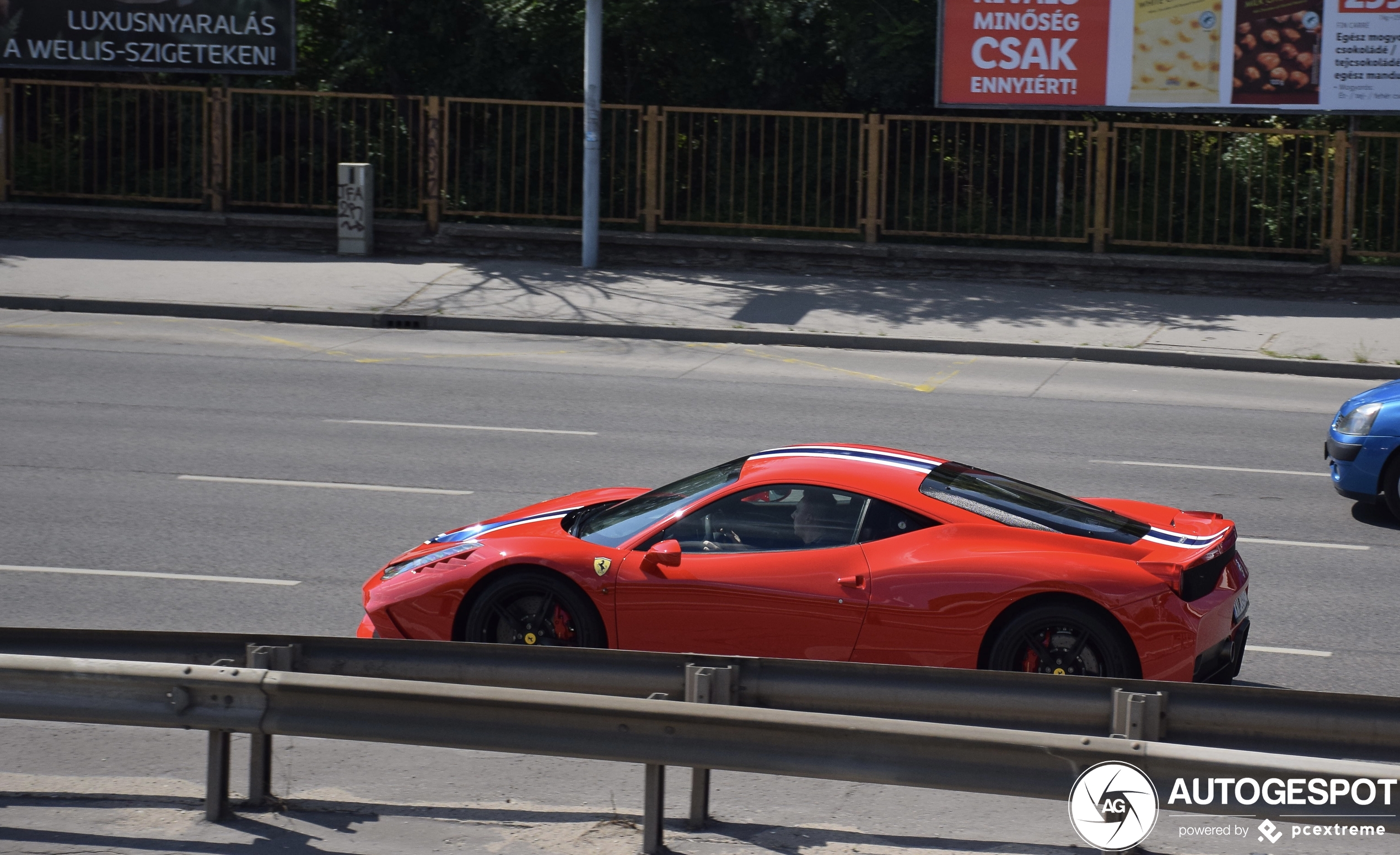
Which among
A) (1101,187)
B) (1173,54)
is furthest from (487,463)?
(1173,54)

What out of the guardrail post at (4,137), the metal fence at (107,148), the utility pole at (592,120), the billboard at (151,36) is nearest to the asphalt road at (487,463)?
the utility pole at (592,120)

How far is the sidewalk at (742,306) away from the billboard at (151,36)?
3575 millimetres

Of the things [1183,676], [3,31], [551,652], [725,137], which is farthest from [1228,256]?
[3,31]

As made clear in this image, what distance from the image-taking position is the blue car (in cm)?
1010

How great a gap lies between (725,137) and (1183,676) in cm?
1904

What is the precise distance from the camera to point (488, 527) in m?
7.37

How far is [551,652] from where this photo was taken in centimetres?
535

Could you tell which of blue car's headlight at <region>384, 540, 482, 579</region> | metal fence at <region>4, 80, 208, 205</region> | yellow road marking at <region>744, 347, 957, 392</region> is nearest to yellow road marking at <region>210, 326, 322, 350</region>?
yellow road marking at <region>744, 347, 957, 392</region>

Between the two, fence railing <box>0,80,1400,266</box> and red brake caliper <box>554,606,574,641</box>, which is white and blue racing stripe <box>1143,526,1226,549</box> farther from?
fence railing <box>0,80,1400,266</box>

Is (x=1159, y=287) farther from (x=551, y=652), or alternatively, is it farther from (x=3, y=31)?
(x=3, y=31)

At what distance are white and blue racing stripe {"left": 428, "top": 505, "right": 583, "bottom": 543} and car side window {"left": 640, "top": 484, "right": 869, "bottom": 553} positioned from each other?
82 centimetres

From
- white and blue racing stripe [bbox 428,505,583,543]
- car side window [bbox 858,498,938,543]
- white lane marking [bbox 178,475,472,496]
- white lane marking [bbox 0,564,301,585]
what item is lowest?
white lane marking [bbox 0,564,301,585]

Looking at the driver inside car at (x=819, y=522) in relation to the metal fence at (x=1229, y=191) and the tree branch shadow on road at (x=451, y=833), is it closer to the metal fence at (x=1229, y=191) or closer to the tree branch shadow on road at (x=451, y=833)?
the tree branch shadow on road at (x=451, y=833)

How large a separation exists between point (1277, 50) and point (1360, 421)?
12508 mm
